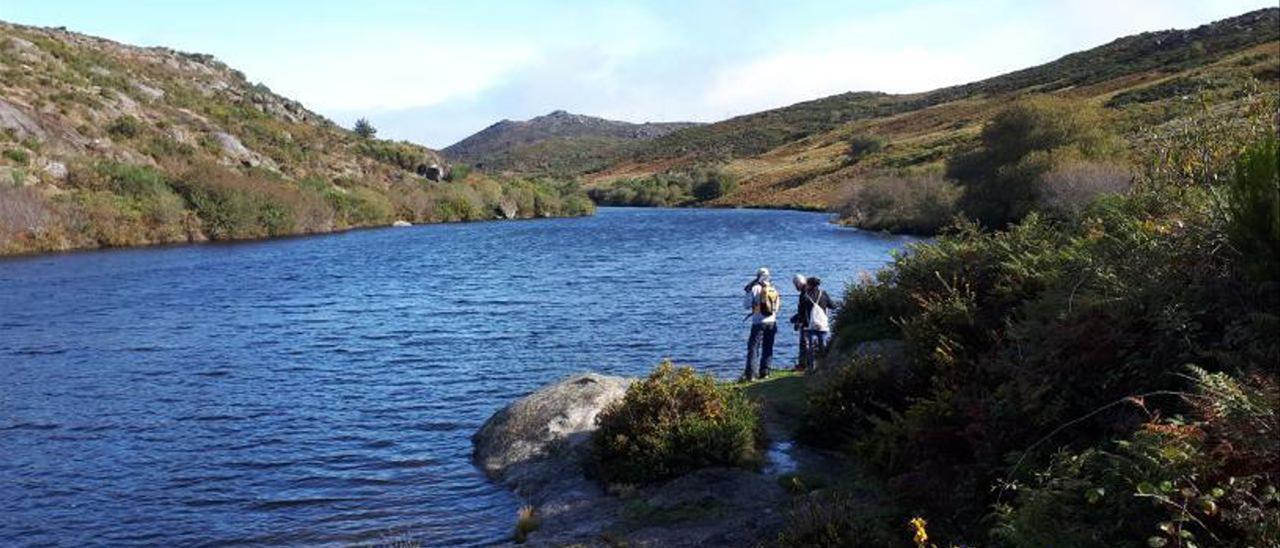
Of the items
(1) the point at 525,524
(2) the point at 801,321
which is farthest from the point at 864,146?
(1) the point at 525,524

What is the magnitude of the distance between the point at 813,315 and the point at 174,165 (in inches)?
2445

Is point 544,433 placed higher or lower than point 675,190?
higher

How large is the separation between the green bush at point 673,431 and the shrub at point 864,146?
386 ft

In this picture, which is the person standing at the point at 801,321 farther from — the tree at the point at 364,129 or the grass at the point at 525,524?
the tree at the point at 364,129

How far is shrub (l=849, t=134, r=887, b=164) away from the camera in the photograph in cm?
12800

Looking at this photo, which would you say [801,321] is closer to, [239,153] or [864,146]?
[239,153]

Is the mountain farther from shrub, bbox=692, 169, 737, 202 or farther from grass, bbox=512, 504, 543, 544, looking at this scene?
grass, bbox=512, 504, 543, 544

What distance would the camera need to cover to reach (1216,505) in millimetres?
5691

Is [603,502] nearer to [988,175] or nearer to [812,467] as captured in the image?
[812,467]

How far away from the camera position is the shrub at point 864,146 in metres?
128

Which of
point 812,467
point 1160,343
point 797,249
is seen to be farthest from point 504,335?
point 797,249

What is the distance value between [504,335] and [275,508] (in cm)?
1312

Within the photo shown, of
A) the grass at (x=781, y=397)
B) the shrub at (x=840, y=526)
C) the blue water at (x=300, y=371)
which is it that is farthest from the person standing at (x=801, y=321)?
the shrub at (x=840, y=526)

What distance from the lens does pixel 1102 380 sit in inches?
322
